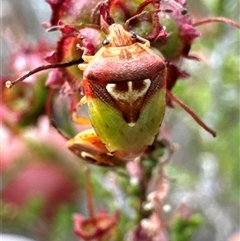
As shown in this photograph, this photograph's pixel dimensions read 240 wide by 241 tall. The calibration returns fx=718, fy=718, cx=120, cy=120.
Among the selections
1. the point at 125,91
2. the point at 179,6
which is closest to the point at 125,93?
the point at 125,91

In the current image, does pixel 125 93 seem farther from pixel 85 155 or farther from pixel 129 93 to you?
pixel 85 155

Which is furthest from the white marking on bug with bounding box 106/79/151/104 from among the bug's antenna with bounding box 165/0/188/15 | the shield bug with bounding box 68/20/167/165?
the bug's antenna with bounding box 165/0/188/15

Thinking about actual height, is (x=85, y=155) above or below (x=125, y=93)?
below

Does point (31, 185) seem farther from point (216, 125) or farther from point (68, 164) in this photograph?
point (216, 125)

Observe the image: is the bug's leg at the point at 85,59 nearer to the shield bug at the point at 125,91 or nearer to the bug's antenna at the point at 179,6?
the shield bug at the point at 125,91

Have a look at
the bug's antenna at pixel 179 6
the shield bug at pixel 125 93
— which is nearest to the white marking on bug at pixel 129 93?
the shield bug at pixel 125 93

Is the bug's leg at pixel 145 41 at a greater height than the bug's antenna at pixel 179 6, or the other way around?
the bug's leg at pixel 145 41
